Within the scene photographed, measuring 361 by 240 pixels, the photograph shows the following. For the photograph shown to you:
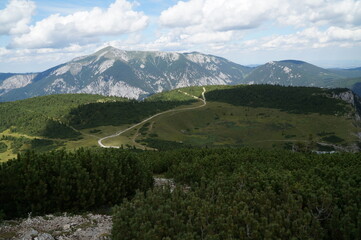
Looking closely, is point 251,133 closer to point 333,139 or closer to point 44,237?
point 333,139

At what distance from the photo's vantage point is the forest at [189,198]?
1000 cm

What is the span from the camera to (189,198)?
43.1 ft

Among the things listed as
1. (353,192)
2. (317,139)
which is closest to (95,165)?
(353,192)

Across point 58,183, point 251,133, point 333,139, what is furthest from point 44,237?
point 333,139

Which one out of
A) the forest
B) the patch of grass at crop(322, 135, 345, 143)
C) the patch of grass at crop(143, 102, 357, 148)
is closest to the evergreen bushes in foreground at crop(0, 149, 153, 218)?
the forest

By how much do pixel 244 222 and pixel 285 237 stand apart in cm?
151

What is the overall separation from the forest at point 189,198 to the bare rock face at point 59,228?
1007 mm

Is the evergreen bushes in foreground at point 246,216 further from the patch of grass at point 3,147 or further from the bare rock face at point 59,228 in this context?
the patch of grass at point 3,147

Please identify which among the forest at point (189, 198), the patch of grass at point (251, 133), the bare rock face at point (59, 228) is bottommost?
the patch of grass at point (251, 133)

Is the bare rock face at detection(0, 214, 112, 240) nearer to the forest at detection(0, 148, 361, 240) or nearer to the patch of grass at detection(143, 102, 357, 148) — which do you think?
the forest at detection(0, 148, 361, 240)

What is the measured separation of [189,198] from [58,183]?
854cm

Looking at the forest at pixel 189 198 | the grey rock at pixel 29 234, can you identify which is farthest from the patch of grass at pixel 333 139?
the grey rock at pixel 29 234

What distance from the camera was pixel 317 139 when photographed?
170875mm

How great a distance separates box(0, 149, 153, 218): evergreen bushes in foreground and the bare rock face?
1016mm
